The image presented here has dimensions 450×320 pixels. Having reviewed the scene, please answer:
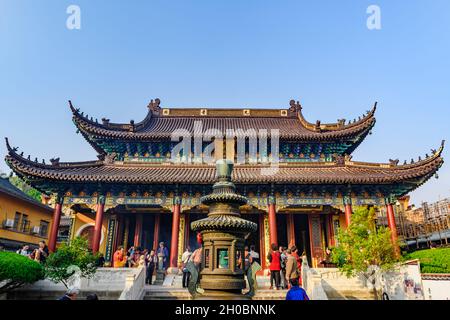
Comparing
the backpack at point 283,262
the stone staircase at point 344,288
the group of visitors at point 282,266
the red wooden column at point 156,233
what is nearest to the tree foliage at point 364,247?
the stone staircase at point 344,288

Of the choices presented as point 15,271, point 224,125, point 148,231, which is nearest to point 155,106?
point 224,125

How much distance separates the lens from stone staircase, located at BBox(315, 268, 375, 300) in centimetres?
1041

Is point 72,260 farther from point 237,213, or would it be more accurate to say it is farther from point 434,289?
point 434,289

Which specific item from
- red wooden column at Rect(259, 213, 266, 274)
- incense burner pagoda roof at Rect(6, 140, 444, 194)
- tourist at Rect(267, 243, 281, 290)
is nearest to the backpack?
tourist at Rect(267, 243, 281, 290)

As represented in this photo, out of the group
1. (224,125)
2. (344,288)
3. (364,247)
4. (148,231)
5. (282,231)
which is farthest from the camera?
(224,125)

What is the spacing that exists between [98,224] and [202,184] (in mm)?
5114

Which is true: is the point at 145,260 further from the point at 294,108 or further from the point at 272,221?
the point at 294,108

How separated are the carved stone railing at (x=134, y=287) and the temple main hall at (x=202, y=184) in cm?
398

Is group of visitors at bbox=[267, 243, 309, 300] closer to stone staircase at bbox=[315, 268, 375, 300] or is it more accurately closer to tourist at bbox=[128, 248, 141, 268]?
stone staircase at bbox=[315, 268, 375, 300]

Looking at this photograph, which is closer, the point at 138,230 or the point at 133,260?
the point at 133,260

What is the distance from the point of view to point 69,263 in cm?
980

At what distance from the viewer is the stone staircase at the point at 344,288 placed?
10406 millimetres

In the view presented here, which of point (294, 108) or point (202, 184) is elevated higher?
point (294, 108)

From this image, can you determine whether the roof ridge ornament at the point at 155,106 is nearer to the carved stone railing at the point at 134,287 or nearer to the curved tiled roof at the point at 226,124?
the curved tiled roof at the point at 226,124
